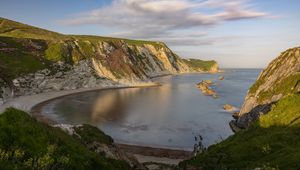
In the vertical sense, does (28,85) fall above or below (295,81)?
below

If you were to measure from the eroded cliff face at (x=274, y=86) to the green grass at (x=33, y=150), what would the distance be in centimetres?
4417

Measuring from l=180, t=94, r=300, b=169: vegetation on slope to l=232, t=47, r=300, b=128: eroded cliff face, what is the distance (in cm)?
2348

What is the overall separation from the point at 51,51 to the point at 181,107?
263 ft

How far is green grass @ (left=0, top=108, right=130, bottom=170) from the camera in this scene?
15.1 metres

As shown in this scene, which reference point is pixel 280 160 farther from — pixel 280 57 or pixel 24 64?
pixel 24 64

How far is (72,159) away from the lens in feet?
59.7

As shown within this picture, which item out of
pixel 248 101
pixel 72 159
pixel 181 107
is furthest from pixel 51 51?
pixel 72 159

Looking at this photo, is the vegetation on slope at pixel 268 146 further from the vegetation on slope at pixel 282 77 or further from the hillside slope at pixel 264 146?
the vegetation on slope at pixel 282 77

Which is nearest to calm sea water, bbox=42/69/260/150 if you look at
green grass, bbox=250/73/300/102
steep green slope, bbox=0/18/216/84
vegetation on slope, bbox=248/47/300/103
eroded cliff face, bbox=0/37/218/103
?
green grass, bbox=250/73/300/102

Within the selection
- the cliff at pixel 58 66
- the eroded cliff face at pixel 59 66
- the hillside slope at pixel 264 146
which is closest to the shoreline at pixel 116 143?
the eroded cliff face at pixel 59 66

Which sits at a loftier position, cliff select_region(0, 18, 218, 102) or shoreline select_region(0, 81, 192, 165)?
cliff select_region(0, 18, 218, 102)

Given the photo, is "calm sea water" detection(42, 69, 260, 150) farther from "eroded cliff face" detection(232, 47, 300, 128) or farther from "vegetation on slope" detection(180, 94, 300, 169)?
"vegetation on slope" detection(180, 94, 300, 169)

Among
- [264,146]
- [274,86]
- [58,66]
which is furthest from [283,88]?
[58,66]

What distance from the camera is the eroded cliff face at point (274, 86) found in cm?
5968
